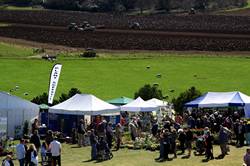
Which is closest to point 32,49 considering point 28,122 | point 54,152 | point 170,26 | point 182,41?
point 182,41

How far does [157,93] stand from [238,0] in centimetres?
8390

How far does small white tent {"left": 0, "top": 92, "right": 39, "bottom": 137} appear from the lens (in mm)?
31219

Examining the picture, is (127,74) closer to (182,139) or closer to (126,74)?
(126,74)

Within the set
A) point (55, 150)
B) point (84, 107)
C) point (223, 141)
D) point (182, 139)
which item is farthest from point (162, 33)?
point (55, 150)

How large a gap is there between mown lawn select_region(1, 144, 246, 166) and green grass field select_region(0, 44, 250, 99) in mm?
18809

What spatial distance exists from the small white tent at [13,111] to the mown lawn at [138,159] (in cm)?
552

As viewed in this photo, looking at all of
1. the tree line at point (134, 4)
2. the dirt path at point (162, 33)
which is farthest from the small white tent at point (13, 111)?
the tree line at point (134, 4)

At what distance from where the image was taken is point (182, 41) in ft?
221

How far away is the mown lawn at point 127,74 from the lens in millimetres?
47812

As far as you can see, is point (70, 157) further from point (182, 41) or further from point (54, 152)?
point (182, 41)

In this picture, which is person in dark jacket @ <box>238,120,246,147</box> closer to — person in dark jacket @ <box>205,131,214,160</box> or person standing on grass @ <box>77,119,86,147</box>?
person in dark jacket @ <box>205,131,214,160</box>

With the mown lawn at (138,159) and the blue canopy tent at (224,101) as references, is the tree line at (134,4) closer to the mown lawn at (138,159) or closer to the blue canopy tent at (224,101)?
the blue canopy tent at (224,101)

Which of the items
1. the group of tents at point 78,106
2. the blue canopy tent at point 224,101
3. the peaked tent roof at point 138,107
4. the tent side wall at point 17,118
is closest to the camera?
the group of tents at point 78,106

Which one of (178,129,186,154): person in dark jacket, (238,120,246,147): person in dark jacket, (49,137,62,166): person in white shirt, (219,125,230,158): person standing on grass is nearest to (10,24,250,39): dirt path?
(238,120,246,147): person in dark jacket
